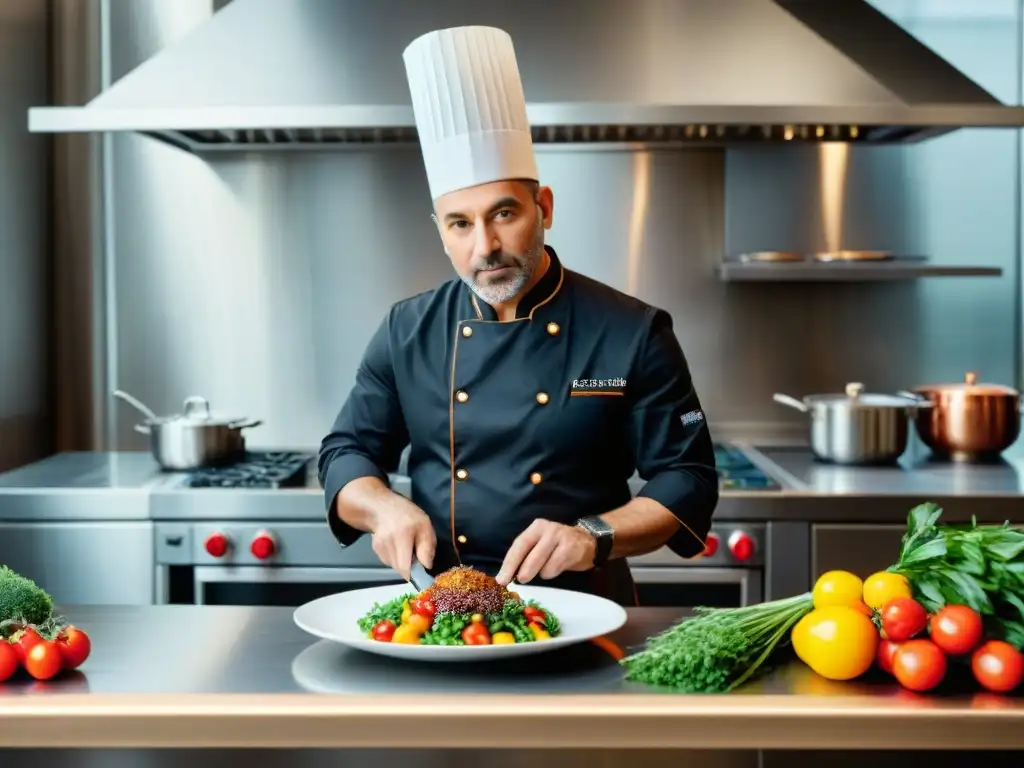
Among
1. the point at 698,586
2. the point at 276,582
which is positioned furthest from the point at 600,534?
the point at 276,582

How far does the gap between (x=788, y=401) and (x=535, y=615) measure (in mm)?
2063

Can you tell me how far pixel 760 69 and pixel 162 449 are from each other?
1.88m

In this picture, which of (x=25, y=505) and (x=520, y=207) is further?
(x=25, y=505)

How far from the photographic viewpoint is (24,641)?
161 cm

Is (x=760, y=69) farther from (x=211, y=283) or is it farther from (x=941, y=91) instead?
(x=211, y=283)

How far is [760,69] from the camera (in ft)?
10.6

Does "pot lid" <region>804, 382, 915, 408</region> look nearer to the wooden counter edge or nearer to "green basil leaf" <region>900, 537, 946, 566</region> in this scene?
"green basil leaf" <region>900, 537, 946, 566</region>

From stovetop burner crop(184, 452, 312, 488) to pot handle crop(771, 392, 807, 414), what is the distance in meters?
1.36

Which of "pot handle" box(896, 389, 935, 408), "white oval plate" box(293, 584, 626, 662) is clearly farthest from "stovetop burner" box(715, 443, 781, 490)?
"white oval plate" box(293, 584, 626, 662)

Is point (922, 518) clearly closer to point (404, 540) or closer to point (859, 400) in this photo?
point (404, 540)

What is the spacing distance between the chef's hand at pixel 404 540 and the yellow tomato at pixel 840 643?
0.57 metres

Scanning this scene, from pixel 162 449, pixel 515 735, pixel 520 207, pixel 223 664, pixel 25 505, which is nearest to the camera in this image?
pixel 515 735

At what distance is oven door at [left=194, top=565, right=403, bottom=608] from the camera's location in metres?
3.12

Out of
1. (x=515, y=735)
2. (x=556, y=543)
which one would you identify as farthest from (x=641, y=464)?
(x=515, y=735)
